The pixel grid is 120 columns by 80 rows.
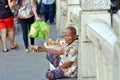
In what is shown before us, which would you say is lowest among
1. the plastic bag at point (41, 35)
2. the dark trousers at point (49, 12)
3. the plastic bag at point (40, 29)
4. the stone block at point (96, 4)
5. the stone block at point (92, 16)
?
the dark trousers at point (49, 12)

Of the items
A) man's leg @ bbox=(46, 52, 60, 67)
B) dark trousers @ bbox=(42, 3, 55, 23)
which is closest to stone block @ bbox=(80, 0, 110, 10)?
man's leg @ bbox=(46, 52, 60, 67)

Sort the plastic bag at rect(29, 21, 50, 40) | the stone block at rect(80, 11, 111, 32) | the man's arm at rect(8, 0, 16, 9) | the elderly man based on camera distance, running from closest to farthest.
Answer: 1. the stone block at rect(80, 11, 111, 32)
2. the elderly man
3. the plastic bag at rect(29, 21, 50, 40)
4. the man's arm at rect(8, 0, 16, 9)

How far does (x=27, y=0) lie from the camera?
9227 mm

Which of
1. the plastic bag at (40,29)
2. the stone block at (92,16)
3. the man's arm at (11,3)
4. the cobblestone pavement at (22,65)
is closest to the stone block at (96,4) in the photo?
the stone block at (92,16)

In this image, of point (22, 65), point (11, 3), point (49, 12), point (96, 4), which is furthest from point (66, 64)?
point (49, 12)

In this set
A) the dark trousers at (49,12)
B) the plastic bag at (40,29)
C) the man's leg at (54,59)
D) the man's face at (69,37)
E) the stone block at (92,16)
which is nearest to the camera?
the stone block at (92,16)

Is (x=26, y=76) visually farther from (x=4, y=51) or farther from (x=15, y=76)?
(x=4, y=51)

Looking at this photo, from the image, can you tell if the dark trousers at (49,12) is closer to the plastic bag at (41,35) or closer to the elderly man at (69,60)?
the plastic bag at (41,35)

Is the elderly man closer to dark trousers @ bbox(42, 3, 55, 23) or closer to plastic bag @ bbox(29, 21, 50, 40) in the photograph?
plastic bag @ bbox(29, 21, 50, 40)

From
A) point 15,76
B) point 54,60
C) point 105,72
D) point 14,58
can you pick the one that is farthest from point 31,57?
point 105,72

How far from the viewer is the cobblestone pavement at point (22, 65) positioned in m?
7.54

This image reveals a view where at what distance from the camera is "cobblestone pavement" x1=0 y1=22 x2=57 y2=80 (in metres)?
7.54

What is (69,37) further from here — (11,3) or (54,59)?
(11,3)

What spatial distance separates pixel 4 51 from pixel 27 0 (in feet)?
A: 5.47
